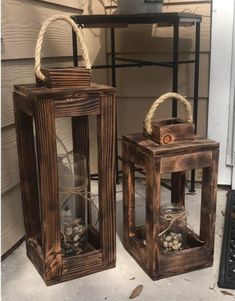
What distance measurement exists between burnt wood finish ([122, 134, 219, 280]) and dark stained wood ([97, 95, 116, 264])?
0.09 m

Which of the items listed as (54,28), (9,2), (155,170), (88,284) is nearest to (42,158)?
(155,170)

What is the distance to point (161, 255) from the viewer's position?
1370 millimetres

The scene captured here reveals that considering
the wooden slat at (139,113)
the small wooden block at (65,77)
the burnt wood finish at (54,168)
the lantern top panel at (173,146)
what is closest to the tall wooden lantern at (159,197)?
the lantern top panel at (173,146)

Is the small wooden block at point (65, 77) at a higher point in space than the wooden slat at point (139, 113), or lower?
higher

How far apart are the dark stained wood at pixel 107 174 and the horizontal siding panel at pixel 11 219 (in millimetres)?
378

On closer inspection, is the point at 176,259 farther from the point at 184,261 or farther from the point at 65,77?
the point at 65,77

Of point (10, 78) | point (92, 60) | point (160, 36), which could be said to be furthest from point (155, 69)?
point (10, 78)

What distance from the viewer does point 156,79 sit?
2.14 m

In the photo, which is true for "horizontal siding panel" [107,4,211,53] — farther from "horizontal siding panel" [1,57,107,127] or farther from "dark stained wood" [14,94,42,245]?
"dark stained wood" [14,94,42,245]

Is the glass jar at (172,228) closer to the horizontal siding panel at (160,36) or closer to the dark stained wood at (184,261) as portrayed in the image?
the dark stained wood at (184,261)

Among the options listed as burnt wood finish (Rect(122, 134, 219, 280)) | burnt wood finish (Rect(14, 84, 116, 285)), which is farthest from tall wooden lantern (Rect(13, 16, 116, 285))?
burnt wood finish (Rect(122, 134, 219, 280))

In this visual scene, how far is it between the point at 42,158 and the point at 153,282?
1.84 feet

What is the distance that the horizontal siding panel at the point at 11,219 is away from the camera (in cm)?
152

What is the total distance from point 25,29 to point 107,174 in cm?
66
